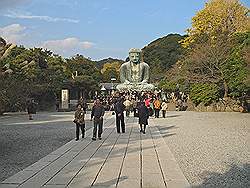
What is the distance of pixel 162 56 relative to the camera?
82250 mm

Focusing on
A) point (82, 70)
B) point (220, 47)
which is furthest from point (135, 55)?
point (82, 70)

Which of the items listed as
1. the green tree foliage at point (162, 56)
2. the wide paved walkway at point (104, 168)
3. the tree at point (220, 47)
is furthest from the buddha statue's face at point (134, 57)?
the green tree foliage at point (162, 56)

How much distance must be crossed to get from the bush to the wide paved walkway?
848 inches

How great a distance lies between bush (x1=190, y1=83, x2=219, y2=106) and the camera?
1297 inches

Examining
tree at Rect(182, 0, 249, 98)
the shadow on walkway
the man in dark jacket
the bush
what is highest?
tree at Rect(182, 0, 249, 98)

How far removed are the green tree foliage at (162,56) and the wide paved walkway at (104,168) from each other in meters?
60.1

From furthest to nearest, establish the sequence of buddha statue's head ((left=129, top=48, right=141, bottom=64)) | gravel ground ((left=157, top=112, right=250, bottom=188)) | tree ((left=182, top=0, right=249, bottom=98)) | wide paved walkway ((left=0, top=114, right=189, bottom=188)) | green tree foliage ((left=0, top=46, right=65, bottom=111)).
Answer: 1. buddha statue's head ((left=129, top=48, right=141, bottom=64))
2. tree ((left=182, top=0, right=249, bottom=98))
3. green tree foliage ((left=0, top=46, right=65, bottom=111))
4. gravel ground ((left=157, top=112, right=250, bottom=188))
5. wide paved walkway ((left=0, top=114, right=189, bottom=188))

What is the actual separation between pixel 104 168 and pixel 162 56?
247 ft

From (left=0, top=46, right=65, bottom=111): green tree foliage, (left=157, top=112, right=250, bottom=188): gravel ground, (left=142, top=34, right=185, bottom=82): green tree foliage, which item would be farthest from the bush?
(left=142, top=34, right=185, bottom=82): green tree foliage

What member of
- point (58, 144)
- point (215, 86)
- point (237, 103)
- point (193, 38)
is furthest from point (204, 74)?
point (58, 144)

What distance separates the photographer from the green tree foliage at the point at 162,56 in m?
74.9

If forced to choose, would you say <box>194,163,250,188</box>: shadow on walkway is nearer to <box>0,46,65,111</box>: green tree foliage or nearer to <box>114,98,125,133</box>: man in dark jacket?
<box>114,98,125,133</box>: man in dark jacket

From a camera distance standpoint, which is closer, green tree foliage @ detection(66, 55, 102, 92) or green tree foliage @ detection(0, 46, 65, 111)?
green tree foliage @ detection(0, 46, 65, 111)

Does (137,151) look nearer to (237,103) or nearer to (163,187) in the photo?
(163,187)
